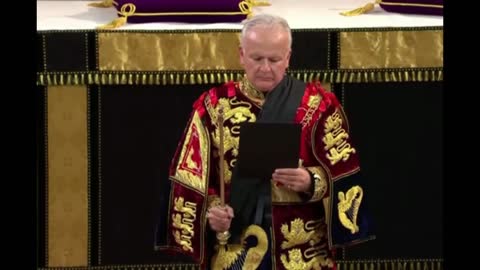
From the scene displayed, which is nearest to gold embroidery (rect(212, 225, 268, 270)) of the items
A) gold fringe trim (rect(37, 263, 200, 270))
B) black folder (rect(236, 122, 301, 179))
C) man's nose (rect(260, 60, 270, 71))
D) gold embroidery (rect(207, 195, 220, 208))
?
gold embroidery (rect(207, 195, 220, 208))

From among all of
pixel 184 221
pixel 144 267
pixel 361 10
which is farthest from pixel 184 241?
pixel 361 10

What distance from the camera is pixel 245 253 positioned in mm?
3359

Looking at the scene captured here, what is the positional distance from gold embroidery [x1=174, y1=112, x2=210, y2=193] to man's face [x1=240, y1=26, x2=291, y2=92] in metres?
0.23

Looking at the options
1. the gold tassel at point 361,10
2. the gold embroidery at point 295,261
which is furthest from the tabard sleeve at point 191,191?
the gold tassel at point 361,10

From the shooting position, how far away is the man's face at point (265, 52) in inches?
126

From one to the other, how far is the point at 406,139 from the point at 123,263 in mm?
1156

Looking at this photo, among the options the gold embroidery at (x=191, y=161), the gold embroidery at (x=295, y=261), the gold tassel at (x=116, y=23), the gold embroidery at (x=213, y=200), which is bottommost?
the gold embroidery at (x=295, y=261)

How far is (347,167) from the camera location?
3393 mm

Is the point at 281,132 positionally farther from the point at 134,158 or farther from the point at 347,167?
the point at 134,158

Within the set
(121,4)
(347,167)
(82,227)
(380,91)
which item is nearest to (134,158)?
(82,227)

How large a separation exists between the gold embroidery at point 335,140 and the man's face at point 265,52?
21cm

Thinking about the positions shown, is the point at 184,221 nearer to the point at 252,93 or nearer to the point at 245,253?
the point at 245,253

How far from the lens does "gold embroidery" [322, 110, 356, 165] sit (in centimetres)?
336

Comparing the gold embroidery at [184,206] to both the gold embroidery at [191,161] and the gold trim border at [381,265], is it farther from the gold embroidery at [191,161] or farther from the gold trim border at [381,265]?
the gold trim border at [381,265]
